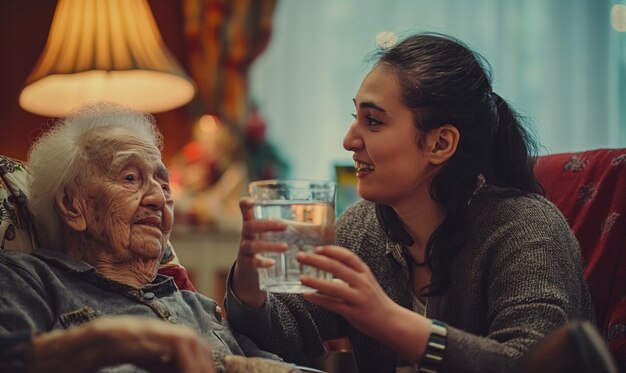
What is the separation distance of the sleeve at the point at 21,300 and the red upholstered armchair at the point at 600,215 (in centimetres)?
117

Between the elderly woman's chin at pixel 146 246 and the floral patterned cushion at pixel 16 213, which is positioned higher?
→ the floral patterned cushion at pixel 16 213

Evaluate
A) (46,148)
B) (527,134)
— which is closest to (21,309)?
(46,148)

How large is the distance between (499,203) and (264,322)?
56 centimetres

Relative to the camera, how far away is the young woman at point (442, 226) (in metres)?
1.49

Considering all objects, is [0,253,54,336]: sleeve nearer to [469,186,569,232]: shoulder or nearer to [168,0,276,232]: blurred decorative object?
[469,186,569,232]: shoulder

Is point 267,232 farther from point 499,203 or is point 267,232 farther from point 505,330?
point 499,203

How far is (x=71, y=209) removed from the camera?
1630mm

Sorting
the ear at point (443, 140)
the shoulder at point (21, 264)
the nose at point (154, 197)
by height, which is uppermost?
the ear at point (443, 140)

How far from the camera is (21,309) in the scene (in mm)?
1341

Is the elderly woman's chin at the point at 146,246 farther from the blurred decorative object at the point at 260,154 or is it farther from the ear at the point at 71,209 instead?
the blurred decorative object at the point at 260,154

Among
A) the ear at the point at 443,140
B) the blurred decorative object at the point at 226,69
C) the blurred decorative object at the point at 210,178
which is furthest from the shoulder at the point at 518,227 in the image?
the blurred decorative object at the point at 226,69

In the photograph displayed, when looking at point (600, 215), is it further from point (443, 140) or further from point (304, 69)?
point (304, 69)

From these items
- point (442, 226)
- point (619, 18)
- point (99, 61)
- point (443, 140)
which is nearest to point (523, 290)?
point (442, 226)

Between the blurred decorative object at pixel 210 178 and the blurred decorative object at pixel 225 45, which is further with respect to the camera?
the blurred decorative object at pixel 225 45
